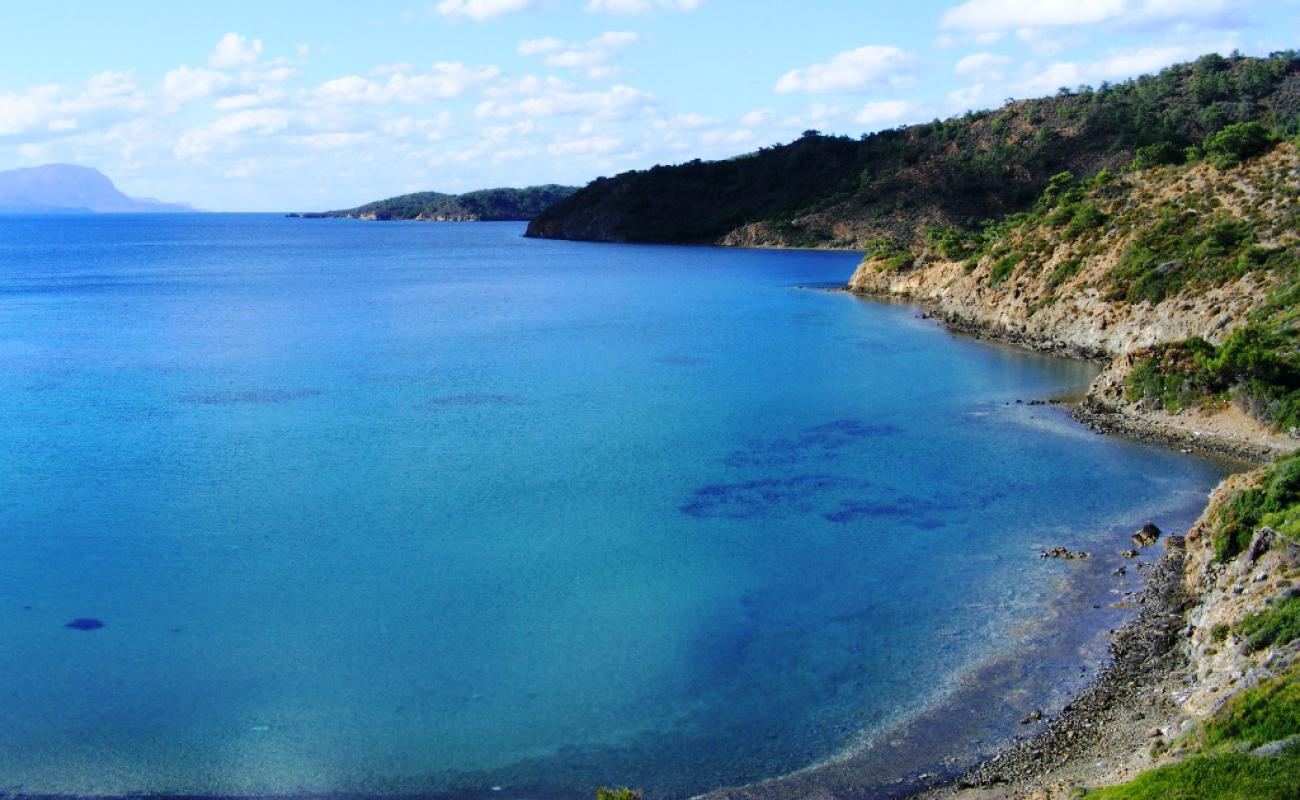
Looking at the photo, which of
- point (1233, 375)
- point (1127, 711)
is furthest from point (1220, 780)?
point (1233, 375)

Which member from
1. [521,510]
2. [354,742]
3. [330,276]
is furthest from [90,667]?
[330,276]

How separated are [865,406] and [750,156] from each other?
151174 millimetres

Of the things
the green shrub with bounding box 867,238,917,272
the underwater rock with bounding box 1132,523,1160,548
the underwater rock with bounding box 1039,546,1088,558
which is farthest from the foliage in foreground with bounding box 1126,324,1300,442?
the green shrub with bounding box 867,238,917,272

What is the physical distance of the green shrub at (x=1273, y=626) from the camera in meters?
18.5

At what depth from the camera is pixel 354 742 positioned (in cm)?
1908

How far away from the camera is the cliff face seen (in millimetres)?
41656

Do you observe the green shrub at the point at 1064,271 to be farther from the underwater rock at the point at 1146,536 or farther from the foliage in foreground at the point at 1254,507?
the foliage in foreground at the point at 1254,507

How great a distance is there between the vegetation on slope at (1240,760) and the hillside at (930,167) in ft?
375

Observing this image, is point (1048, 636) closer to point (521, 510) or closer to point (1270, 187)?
point (521, 510)

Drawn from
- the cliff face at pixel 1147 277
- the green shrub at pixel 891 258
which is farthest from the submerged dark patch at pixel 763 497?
the green shrub at pixel 891 258

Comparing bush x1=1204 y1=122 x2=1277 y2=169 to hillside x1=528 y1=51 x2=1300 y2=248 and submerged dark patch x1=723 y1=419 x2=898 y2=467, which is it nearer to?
submerged dark patch x1=723 y1=419 x2=898 y2=467

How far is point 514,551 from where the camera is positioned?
28359mm

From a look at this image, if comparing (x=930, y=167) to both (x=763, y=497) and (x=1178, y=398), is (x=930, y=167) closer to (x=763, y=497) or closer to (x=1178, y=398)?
(x=1178, y=398)

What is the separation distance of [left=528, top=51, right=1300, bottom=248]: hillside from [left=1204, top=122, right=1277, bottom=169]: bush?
2387 inches
